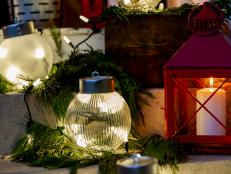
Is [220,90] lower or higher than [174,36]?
lower

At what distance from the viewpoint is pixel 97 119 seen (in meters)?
1.09

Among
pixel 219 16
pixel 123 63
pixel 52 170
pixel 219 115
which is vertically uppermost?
pixel 219 16

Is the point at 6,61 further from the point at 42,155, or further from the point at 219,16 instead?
the point at 219,16

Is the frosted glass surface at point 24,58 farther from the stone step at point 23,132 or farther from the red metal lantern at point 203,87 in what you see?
the red metal lantern at point 203,87

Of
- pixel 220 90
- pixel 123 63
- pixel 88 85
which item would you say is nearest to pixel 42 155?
pixel 88 85

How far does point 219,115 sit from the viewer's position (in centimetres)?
116

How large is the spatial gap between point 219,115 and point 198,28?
0.21 meters

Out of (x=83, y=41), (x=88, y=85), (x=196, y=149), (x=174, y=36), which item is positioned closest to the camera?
(x=88, y=85)

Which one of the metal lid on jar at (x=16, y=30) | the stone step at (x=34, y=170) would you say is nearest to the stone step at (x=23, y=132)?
the stone step at (x=34, y=170)

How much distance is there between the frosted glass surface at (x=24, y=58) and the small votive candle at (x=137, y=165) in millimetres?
479

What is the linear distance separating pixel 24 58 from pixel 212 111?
486 millimetres

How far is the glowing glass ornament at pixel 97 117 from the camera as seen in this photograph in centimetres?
108

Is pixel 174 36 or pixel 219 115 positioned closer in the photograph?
pixel 219 115

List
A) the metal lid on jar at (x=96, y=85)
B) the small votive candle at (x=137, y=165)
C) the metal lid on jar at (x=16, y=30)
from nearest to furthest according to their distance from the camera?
1. the small votive candle at (x=137, y=165)
2. the metal lid on jar at (x=96, y=85)
3. the metal lid on jar at (x=16, y=30)
